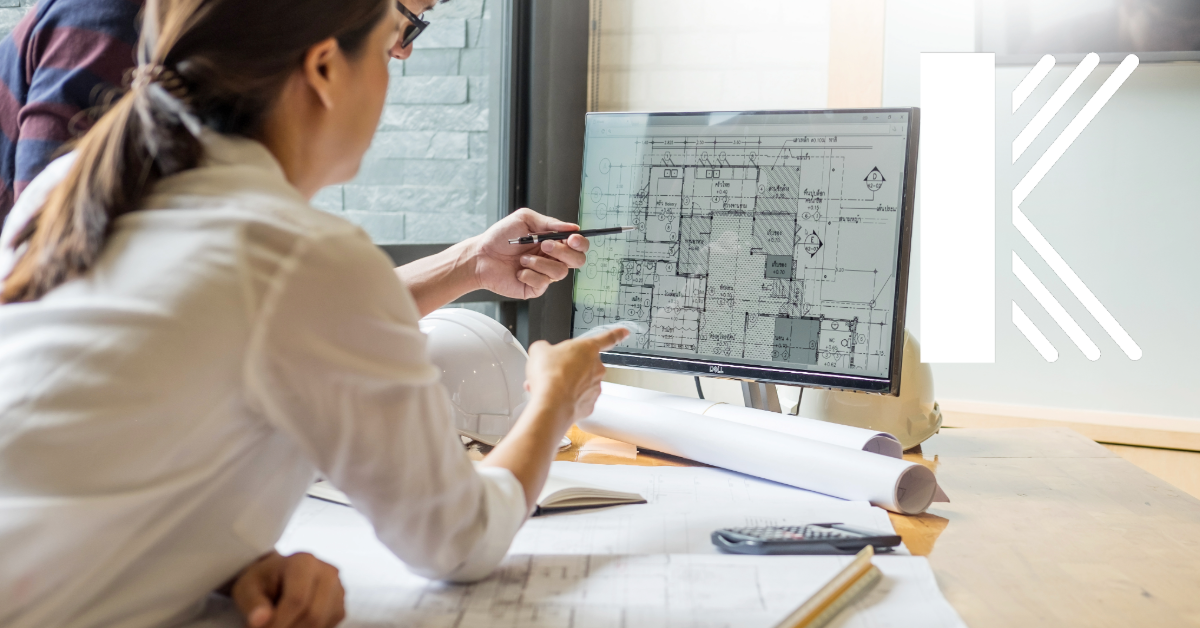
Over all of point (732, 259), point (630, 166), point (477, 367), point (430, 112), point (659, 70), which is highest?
point (659, 70)

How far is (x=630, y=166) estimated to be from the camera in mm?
1269

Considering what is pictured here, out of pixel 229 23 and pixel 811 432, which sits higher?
pixel 229 23

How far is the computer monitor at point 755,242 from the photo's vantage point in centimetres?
109

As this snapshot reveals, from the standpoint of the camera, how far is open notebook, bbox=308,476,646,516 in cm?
90

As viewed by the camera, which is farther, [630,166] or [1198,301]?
[1198,301]

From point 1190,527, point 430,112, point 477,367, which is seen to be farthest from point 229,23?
point 430,112

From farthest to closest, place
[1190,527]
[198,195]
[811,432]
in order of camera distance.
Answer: [811,432] → [1190,527] → [198,195]

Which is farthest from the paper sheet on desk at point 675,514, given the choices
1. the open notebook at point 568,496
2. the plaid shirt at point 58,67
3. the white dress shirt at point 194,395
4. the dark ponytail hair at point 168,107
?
the plaid shirt at point 58,67

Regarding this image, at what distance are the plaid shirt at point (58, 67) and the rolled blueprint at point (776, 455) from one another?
0.68 metres

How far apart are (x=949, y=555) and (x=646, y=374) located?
143 cm

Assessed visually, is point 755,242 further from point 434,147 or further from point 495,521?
point 434,147

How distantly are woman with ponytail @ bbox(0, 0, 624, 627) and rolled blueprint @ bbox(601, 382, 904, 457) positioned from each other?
53 cm

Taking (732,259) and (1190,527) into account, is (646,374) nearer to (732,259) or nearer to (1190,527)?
(732,259)

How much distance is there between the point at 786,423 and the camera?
1126 millimetres
